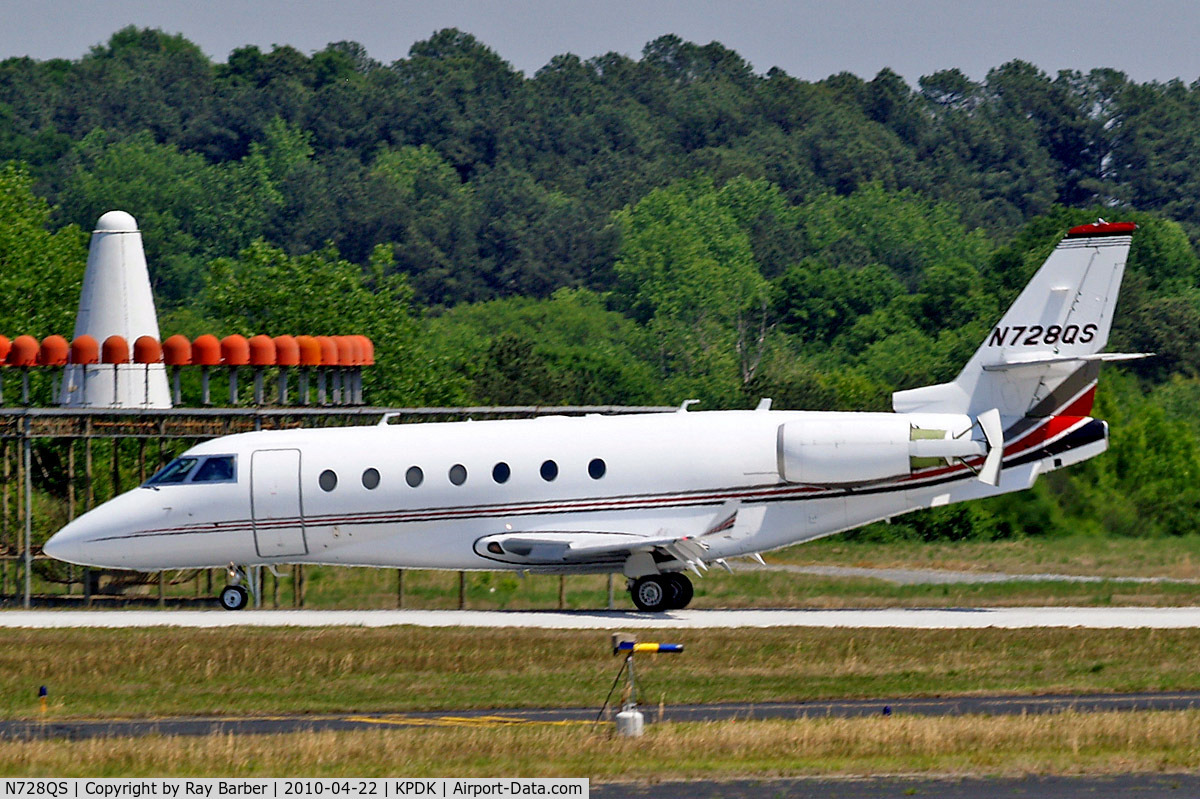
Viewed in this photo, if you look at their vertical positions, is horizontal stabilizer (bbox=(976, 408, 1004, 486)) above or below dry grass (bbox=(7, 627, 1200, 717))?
above

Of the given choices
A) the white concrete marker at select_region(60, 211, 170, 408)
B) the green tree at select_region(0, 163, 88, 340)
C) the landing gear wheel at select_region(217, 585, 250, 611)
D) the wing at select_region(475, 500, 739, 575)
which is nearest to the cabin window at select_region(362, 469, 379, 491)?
the wing at select_region(475, 500, 739, 575)

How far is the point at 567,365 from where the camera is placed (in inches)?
3799

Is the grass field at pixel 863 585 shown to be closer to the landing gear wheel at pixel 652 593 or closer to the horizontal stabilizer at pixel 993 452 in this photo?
the landing gear wheel at pixel 652 593

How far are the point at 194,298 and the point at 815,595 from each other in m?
103

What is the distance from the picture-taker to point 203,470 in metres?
36.5

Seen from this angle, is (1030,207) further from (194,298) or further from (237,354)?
(237,354)

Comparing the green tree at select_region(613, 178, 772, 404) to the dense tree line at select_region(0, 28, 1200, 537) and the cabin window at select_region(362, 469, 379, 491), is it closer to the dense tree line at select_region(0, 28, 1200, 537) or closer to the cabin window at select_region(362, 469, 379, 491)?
the dense tree line at select_region(0, 28, 1200, 537)

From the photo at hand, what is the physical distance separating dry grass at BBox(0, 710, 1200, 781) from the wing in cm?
1087

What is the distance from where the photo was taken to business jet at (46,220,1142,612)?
34.9 metres

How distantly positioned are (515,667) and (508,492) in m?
6.84

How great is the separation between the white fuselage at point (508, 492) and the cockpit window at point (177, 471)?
0.14m

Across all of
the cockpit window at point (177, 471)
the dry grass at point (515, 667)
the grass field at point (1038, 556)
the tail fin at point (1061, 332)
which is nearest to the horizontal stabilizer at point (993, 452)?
the tail fin at point (1061, 332)

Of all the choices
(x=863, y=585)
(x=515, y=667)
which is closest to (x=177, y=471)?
(x=515, y=667)

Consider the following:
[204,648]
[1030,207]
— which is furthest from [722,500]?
[1030,207]
